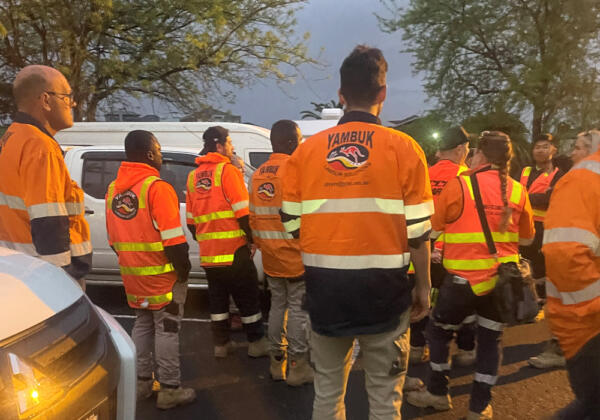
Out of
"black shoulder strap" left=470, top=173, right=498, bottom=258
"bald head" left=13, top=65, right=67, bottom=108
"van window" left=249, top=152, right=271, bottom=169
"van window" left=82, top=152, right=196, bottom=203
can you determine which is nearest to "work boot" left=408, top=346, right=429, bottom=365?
"black shoulder strap" left=470, top=173, right=498, bottom=258

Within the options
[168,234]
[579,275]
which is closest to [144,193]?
[168,234]

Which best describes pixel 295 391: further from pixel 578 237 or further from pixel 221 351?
pixel 578 237

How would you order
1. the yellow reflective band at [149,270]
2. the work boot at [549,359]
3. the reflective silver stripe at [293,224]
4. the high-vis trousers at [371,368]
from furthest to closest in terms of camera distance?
1. the work boot at [549,359]
2. the yellow reflective band at [149,270]
3. the reflective silver stripe at [293,224]
4. the high-vis trousers at [371,368]

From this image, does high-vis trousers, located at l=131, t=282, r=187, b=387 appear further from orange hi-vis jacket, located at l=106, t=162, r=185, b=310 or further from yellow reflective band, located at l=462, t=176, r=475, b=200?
yellow reflective band, located at l=462, t=176, r=475, b=200

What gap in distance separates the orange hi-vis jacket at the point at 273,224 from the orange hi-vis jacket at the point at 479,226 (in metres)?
1.25

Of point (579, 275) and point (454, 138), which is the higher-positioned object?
point (454, 138)

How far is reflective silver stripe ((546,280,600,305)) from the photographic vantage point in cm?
202

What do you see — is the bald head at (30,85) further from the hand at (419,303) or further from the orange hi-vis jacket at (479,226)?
the orange hi-vis jacket at (479,226)

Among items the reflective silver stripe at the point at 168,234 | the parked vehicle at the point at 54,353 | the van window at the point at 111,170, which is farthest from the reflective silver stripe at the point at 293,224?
the van window at the point at 111,170

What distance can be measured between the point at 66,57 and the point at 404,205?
1164cm

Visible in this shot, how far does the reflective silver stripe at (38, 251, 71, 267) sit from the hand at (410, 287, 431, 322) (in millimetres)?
1974

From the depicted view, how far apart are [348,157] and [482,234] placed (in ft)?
4.63

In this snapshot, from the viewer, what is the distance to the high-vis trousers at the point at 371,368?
210 cm

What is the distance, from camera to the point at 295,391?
12.2ft
